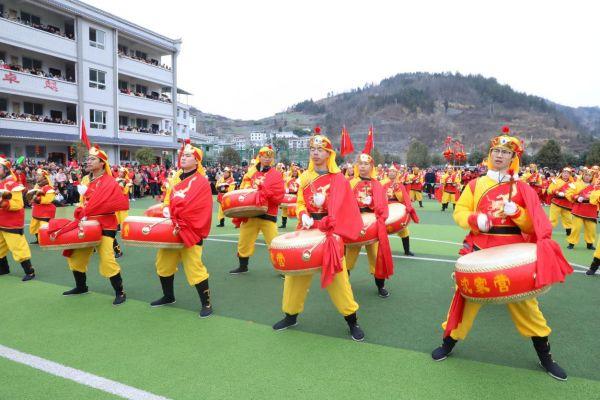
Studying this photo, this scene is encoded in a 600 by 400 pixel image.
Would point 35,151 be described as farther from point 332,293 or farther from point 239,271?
point 332,293

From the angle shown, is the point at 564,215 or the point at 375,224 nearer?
the point at 375,224

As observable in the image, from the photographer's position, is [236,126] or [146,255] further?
[236,126]

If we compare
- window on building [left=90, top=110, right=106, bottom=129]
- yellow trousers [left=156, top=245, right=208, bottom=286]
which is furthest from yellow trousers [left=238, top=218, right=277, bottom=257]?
window on building [left=90, top=110, right=106, bottom=129]

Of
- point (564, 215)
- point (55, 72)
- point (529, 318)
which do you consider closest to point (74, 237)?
point (529, 318)

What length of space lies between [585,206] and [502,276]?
22.4ft

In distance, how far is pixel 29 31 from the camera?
2325 centimetres

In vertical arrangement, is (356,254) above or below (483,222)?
below

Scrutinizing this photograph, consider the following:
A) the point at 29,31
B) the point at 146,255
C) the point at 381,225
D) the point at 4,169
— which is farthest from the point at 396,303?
the point at 29,31

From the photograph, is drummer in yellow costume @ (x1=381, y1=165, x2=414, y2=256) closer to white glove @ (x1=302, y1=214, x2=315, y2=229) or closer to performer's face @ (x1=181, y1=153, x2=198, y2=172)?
white glove @ (x1=302, y1=214, x2=315, y2=229)

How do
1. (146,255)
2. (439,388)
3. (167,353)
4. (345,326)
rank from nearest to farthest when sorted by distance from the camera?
1. (439,388)
2. (167,353)
3. (345,326)
4. (146,255)

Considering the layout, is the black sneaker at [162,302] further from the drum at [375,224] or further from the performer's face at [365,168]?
the performer's face at [365,168]

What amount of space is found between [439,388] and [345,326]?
1.38m

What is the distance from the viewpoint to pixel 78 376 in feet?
10.6

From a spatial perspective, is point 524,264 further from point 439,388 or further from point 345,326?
point 345,326
